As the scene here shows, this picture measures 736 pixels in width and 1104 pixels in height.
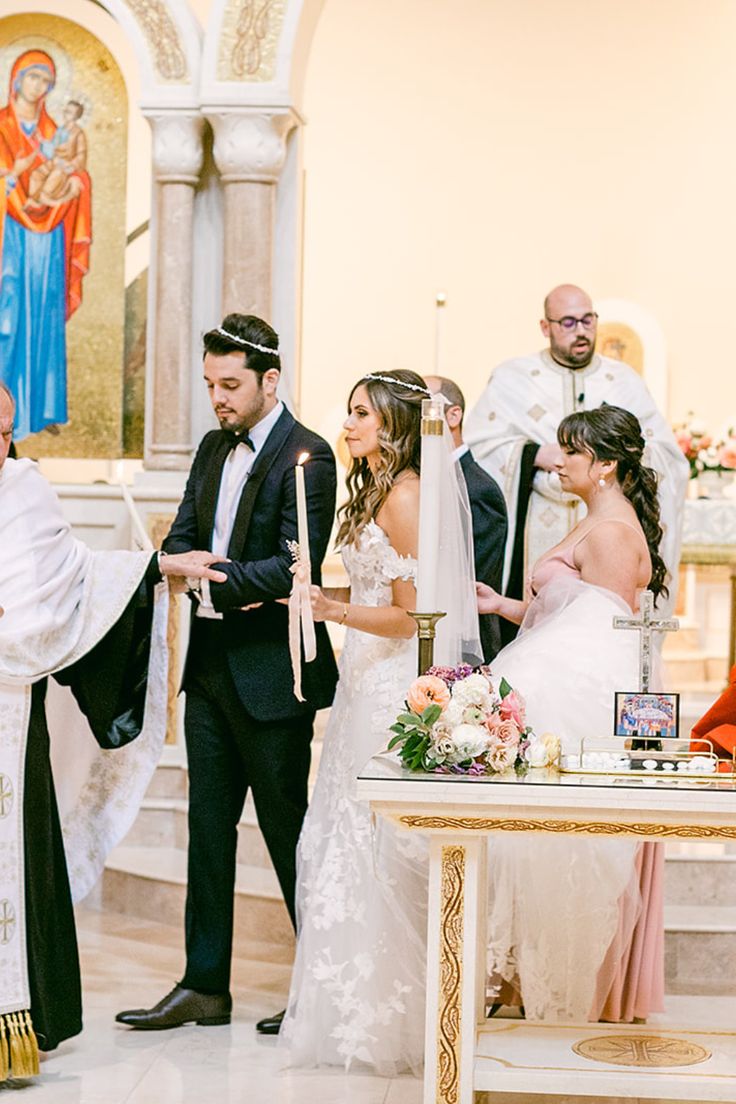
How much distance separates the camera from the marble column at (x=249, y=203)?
7.48 metres

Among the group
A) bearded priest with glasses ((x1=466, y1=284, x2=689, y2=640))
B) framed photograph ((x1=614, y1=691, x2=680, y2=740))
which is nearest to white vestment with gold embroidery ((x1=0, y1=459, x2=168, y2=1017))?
framed photograph ((x1=614, y1=691, x2=680, y2=740))

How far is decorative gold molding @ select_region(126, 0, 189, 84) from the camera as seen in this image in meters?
7.56

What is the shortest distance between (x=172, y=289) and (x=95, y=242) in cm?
54

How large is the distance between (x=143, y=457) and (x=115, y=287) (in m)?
0.79

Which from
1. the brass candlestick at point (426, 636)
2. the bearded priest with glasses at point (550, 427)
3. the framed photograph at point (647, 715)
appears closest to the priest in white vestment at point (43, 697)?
the brass candlestick at point (426, 636)

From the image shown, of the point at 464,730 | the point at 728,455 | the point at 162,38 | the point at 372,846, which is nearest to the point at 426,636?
the point at 464,730

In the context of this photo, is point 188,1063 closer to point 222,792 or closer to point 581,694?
point 222,792

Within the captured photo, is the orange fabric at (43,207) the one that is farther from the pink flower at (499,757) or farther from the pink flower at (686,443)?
the pink flower at (499,757)

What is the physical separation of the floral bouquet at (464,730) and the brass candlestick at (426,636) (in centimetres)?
6

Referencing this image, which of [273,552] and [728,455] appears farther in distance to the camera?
[728,455]

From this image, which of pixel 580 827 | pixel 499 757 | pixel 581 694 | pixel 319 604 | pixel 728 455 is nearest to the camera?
pixel 580 827

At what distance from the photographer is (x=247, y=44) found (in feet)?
24.5

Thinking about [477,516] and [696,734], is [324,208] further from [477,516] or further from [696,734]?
[696,734]

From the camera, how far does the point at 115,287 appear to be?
7.97 meters
